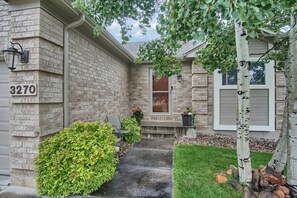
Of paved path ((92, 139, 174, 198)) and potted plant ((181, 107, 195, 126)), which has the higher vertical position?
potted plant ((181, 107, 195, 126))

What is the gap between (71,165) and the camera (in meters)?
2.79

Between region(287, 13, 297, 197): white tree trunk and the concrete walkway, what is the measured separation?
1.87 metres

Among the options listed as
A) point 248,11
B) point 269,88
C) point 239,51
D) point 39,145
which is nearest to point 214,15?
point 248,11

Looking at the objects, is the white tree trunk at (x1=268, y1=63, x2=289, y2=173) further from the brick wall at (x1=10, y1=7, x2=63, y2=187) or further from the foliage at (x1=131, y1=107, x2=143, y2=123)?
the foliage at (x1=131, y1=107, x2=143, y2=123)

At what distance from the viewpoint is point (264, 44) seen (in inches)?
250

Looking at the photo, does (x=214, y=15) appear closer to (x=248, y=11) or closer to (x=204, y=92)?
(x=248, y=11)

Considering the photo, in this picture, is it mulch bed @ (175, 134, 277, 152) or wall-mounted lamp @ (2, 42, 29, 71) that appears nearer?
wall-mounted lamp @ (2, 42, 29, 71)

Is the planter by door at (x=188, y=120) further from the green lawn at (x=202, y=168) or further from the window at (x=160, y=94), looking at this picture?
the window at (x=160, y=94)

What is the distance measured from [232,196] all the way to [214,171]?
2.59 ft

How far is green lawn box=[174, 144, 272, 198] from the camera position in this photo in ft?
9.39

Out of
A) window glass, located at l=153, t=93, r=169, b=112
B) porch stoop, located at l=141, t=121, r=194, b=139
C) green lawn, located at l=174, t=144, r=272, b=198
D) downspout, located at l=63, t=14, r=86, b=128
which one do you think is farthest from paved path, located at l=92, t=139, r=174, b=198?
window glass, located at l=153, t=93, r=169, b=112

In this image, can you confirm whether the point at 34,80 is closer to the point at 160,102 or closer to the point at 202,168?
the point at 202,168

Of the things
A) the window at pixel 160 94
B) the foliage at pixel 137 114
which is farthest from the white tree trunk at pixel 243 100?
the window at pixel 160 94

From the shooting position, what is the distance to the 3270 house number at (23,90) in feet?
9.76
